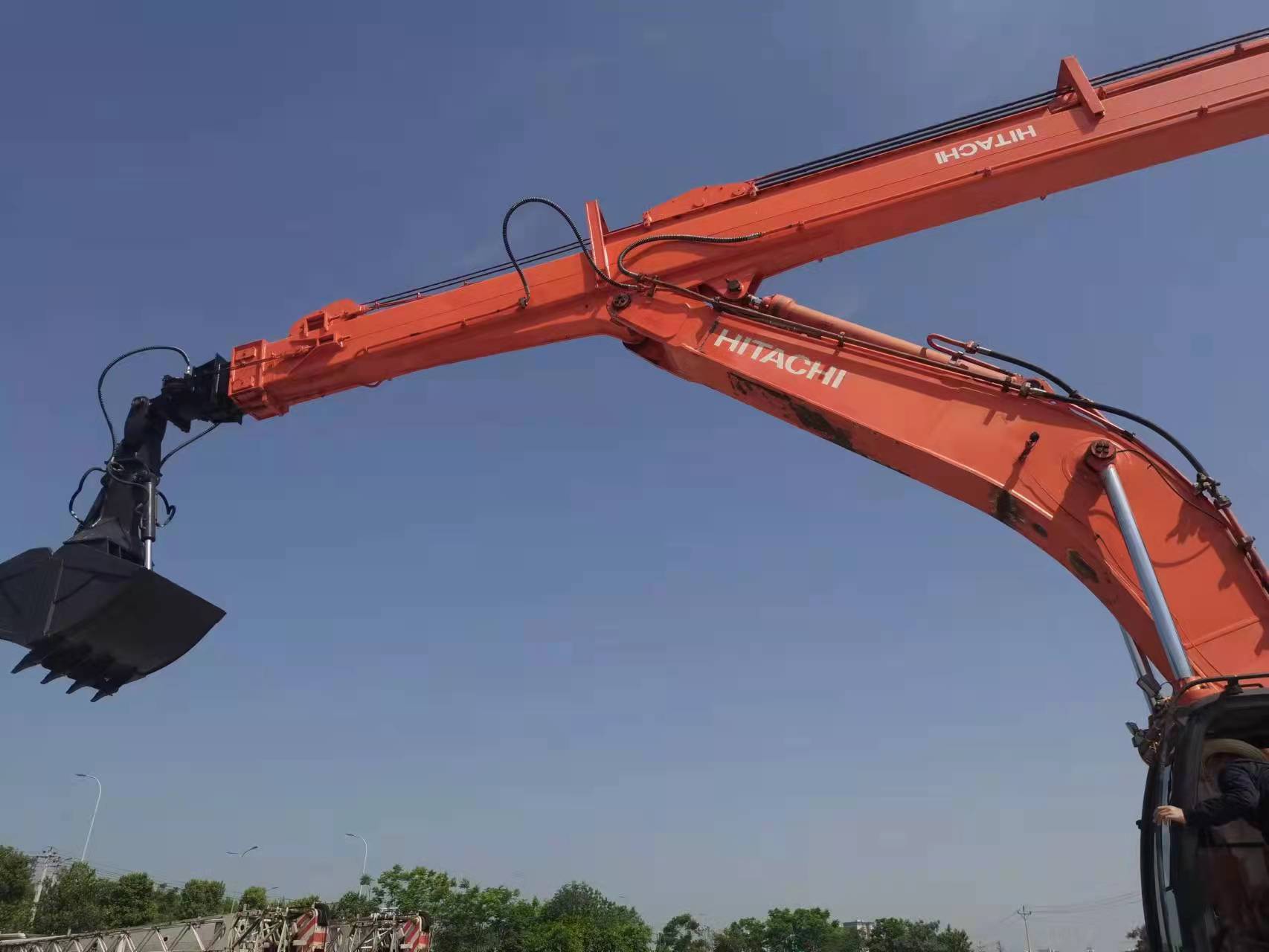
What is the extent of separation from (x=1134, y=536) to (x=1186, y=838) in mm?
1980

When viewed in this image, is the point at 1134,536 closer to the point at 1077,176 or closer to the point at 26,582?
the point at 1077,176

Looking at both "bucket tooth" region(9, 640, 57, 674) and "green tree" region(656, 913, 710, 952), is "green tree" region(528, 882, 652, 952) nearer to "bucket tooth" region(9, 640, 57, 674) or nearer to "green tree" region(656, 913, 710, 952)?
"green tree" region(656, 913, 710, 952)

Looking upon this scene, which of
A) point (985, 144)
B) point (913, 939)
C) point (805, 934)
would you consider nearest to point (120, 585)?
point (985, 144)

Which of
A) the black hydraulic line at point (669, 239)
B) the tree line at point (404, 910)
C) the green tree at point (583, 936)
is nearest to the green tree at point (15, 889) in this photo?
the tree line at point (404, 910)

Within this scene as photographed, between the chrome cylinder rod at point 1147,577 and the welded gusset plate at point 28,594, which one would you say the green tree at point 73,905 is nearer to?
the welded gusset plate at point 28,594

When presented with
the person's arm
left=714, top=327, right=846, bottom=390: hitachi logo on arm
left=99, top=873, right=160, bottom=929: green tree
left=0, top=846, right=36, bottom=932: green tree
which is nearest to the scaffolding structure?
left=714, top=327, right=846, bottom=390: hitachi logo on arm

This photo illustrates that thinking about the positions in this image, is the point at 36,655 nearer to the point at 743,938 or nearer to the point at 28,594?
the point at 28,594

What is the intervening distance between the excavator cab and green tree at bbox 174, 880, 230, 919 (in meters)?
44.7

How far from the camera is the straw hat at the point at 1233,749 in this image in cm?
423

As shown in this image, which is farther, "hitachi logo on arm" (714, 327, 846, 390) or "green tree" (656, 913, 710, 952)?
"green tree" (656, 913, 710, 952)

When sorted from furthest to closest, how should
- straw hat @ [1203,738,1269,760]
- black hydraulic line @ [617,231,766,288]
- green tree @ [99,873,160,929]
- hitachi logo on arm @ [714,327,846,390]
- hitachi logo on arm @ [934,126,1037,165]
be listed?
green tree @ [99,873,160,929] → black hydraulic line @ [617,231,766,288] → hitachi logo on arm @ [934,126,1037,165] → hitachi logo on arm @ [714,327,846,390] → straw hat @ [1203,738,1269,760]

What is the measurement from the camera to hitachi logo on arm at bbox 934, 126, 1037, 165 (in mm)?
6906

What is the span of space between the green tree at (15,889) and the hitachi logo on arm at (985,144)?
46.7 m

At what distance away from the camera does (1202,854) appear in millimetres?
3863
